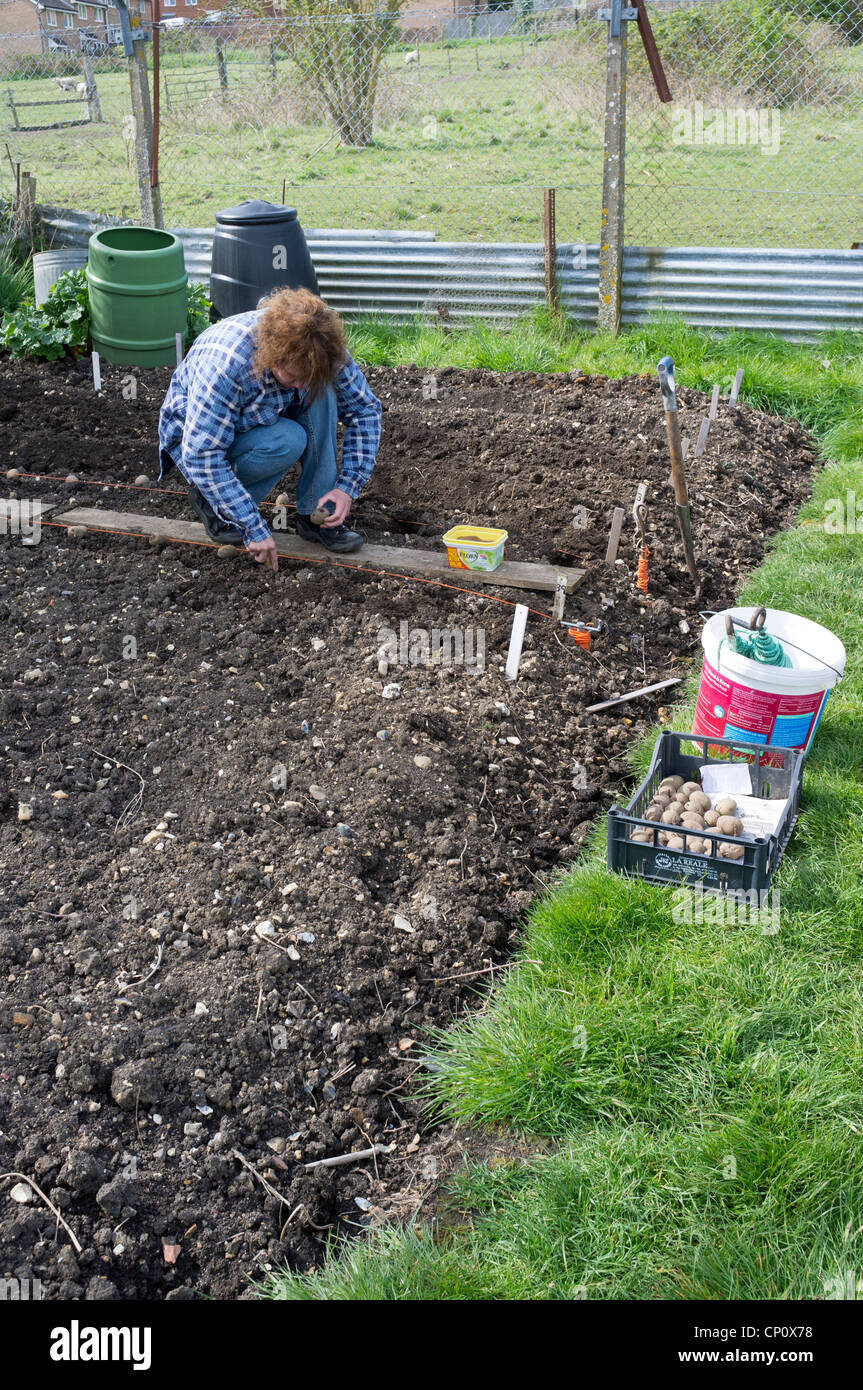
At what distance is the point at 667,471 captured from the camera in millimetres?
4953

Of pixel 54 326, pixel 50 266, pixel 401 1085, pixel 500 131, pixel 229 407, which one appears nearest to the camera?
pixel 401 1085

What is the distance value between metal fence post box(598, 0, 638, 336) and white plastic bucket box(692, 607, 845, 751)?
4305 mm

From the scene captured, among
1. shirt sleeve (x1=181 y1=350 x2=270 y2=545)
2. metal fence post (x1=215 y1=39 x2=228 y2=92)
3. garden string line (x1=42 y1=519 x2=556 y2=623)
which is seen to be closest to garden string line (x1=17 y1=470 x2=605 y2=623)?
garden string line (x1=42 y1=519 x2=556 y2=623)

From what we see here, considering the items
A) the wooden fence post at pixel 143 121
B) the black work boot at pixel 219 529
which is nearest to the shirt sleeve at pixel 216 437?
the black work boot at pixel 219 529

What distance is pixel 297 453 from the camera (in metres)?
4.13

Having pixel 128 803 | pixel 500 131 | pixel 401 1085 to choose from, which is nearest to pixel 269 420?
pixel 128 803

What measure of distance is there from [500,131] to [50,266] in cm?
1054

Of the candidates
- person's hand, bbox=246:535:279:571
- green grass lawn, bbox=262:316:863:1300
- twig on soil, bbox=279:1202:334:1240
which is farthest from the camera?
person's hand, bbox=246:535:279:571

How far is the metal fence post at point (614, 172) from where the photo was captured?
616 cm

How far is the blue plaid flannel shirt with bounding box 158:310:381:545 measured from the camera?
374cm

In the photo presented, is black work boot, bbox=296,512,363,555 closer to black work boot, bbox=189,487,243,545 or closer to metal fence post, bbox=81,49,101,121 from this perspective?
black work boot, bbox=189,487,243,545

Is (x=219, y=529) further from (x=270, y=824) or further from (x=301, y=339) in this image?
(x=270, y=824)

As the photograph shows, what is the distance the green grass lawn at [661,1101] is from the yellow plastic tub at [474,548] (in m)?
1.49

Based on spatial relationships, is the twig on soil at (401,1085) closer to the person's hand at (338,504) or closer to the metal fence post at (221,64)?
the person's hand at (338,504)
